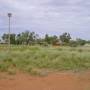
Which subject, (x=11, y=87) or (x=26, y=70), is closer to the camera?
(x=11, y=87)

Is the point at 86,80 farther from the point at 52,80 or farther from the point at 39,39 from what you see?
the point at 39,39

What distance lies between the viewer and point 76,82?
11828 mm

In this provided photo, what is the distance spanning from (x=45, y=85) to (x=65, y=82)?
1210mm

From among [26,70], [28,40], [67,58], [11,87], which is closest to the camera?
[11,87]

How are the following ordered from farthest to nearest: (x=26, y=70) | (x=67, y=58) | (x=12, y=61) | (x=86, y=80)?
(x=67, y=58) → (x=12, y=61) → (x=26, y=70) → (x=86, y=80)

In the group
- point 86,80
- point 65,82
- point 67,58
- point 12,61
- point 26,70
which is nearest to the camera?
point 65,82

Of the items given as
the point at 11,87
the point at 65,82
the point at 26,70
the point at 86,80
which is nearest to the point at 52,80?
the point at 65,82

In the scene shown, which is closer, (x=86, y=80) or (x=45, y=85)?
(x=45, y=85)

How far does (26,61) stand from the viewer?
739 inches

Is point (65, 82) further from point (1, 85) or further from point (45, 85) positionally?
point (1, 85)

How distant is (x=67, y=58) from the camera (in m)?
21.3

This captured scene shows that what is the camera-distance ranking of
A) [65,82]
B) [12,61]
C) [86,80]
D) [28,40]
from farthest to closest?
[28,40]
[12,61]
[86,80]
[65,82]

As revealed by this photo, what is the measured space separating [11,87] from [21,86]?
39 centimetres

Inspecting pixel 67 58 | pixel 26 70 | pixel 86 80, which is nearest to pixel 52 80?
pixel 86 80
